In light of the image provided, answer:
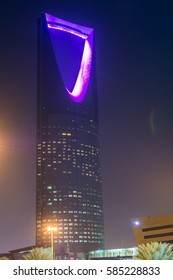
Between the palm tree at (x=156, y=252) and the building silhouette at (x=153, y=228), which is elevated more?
the building silhouette at (x=153, y=228)

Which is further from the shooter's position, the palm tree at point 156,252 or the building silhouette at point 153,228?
the building silhouette at point 153,228

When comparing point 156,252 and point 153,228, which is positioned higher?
point 153,228

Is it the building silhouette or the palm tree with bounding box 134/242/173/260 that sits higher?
the building silhouette

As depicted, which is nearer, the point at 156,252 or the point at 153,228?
the point at 156,252

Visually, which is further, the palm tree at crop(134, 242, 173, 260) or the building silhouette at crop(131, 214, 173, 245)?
the building silhouette at crop(131, 214, 173, 245)
